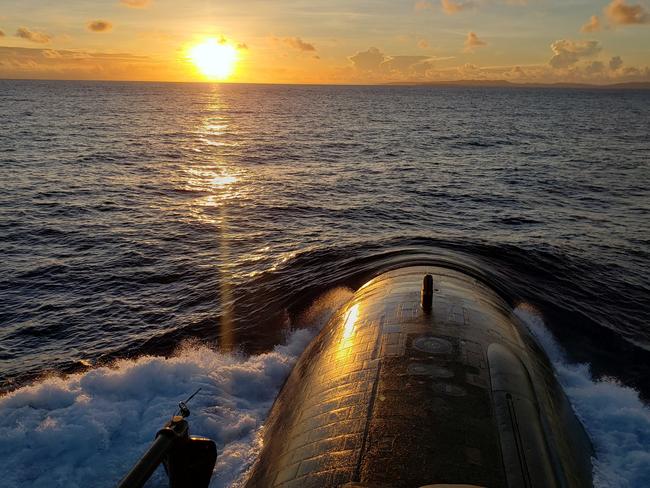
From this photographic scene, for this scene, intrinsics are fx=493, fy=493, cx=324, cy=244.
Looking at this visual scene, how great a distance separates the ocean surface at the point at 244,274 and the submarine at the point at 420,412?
3.11 meters

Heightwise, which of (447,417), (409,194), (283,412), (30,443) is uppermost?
(409,194)

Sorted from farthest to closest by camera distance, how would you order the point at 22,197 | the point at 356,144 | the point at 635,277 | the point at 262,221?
the point at 356,144
the point at 22,197
the point at 262,221
the point at 635,277

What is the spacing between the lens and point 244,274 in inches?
1331

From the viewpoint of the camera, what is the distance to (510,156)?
77.8 m

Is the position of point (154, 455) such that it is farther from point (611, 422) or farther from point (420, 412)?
point (611, 422)

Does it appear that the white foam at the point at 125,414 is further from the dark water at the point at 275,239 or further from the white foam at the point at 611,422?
the white foam at the point at 611,422

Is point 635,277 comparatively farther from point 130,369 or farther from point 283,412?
point 130,369

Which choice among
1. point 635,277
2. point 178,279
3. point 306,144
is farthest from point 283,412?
point 306,144

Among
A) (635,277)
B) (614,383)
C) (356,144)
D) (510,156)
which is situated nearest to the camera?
(614,383)

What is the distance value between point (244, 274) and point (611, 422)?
75.4 feet

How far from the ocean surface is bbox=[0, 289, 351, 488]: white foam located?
0.25 feet

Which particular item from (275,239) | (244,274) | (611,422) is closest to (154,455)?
(611,422)

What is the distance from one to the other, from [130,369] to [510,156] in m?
70.4

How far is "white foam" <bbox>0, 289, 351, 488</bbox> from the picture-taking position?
16.3 metres
